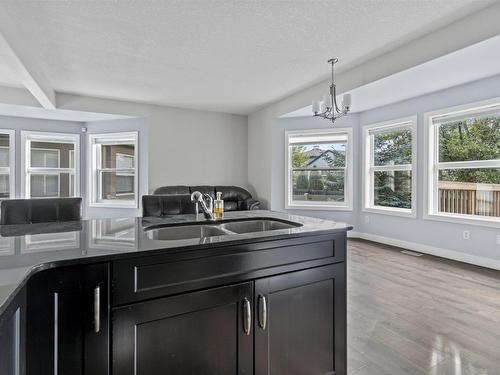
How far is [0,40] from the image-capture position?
8.52 ft

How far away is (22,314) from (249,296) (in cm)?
84

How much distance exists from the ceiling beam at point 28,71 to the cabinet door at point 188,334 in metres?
2.84

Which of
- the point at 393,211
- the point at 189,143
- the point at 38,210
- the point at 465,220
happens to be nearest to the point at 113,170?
the point at 189,143

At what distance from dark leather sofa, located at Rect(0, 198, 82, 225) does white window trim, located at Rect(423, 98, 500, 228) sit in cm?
465

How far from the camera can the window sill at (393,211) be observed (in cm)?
479

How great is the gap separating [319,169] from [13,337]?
551cm

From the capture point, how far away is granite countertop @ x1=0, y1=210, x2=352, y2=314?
3.17ft

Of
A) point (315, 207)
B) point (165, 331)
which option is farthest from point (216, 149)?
point (165, 331)

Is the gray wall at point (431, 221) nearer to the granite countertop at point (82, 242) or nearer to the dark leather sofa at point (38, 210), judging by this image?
the granite countertop at point (82, 242)

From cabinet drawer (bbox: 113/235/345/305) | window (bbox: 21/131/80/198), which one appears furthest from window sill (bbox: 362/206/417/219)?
window (bbox: 21/131/80/198)

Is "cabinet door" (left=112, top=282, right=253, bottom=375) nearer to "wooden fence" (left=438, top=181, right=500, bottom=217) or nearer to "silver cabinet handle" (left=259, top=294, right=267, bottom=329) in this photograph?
"silver cabinet handle" (left=259, top=294, right=267, bottom=329)

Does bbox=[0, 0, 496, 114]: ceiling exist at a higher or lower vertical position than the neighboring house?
higher

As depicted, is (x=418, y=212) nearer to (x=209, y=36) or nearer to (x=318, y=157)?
(x=318, y=157)

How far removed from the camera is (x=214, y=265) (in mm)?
1290
